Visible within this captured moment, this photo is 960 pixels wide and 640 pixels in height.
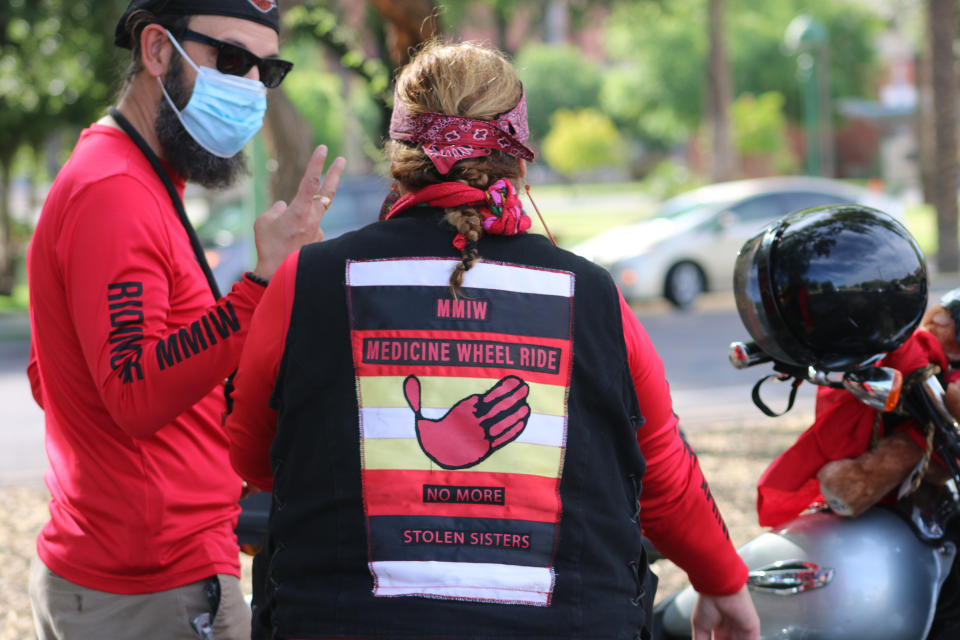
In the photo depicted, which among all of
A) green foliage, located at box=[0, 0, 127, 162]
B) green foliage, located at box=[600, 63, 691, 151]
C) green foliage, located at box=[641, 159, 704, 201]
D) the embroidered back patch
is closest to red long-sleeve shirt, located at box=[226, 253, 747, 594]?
the embroidered back patch

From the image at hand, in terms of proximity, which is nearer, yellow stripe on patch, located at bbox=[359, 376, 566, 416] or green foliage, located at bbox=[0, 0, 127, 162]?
yellow stripe on patch, located at bbox=[359, 376, 566, 416]

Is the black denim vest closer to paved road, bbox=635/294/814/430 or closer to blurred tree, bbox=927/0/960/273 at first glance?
paved road, bbox=635/294/814/430

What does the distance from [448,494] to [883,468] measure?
1013 millimetres

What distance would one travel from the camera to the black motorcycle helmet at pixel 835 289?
1.95 m

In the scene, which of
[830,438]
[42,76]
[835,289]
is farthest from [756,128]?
[835,289]

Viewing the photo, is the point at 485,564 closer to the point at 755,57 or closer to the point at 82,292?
the point at 82,292

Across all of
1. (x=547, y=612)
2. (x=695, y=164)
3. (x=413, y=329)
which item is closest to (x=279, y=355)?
(x=413, y=329)

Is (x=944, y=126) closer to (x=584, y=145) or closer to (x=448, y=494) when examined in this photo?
(x=448, y=494)

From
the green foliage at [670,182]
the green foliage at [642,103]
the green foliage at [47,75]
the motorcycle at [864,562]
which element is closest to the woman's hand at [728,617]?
the motorcycle at [864,562]

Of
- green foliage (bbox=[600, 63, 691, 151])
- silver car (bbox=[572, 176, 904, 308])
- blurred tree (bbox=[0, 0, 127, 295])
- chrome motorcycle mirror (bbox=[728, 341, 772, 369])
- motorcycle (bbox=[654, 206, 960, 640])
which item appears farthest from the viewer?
green foliage (bbox=[600, 63, 691, 151])

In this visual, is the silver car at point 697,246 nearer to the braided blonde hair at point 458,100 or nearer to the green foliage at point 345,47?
the green foliage at point 345,47

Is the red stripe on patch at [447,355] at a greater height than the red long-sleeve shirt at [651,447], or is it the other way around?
the red stripe on patch at [447,355]

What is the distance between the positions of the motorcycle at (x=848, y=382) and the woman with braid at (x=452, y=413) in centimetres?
43

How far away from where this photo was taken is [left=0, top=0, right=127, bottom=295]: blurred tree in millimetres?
16219
